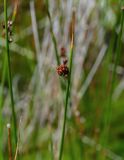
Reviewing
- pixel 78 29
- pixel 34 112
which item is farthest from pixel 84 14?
pixel 34 112

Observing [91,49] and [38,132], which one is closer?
[38,132]

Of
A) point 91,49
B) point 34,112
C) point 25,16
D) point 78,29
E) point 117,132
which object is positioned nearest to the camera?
point 78,29

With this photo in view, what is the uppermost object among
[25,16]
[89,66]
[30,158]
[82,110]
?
[25,16]

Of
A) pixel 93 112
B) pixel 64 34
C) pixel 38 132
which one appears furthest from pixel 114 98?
pixel 64 34

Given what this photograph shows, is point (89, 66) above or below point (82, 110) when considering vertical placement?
above

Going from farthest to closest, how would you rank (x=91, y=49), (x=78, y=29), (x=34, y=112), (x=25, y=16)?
(x=25, y=16) < (x=91, y=49) < (x=34, y=112) < (x=78, y=29)

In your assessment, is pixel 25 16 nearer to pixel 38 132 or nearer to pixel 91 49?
pixel 91 49

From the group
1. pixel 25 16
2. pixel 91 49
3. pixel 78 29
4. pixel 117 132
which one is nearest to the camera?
pixel 78 29

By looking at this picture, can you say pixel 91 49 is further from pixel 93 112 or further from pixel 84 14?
pixel 84 14

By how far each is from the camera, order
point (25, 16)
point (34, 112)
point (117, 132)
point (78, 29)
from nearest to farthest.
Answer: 1. point (78, 29)
2. point (34, 112)
3. point (117, 132)
4. point (25, 16)
